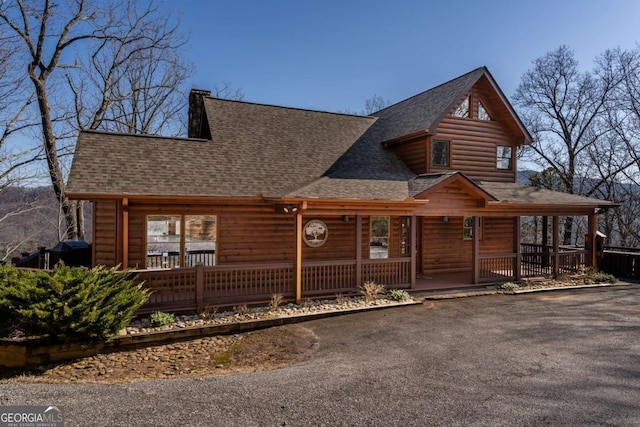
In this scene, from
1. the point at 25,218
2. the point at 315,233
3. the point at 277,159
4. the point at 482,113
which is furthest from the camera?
the point at 25,218

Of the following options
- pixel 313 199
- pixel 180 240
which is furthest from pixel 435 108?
pixel 180 240

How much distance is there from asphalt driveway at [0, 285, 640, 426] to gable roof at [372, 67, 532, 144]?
29.4ft

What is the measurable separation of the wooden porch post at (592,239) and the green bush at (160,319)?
51.6ft

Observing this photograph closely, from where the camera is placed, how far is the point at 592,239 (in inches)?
559

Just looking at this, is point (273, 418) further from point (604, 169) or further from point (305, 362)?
point (604, 169)

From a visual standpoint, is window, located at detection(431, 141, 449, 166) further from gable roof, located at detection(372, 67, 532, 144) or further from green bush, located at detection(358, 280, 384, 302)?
green bush, located at detection(358, 280, 384, 302)

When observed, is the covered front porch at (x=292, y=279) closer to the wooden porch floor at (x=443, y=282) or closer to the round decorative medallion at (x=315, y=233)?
the wooden porch floor at (x=443, y=282)

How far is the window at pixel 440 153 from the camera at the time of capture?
14.8 metres

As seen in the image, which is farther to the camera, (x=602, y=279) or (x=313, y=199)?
(x=602, y=279)

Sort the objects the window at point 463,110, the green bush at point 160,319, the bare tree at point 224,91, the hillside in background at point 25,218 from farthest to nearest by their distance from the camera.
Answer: the bare tree at point 224,91 → the hillside in background at point 25,218 → the window at point 463,110 → the green bush at point 160,319

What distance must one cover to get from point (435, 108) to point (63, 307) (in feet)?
47.6

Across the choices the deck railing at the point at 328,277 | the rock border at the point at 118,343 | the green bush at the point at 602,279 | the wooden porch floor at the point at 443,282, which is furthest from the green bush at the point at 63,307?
the green bush at the point at 602,279

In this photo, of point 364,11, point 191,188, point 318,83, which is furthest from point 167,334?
point 318,83

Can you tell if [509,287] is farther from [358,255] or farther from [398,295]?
[358,255]
